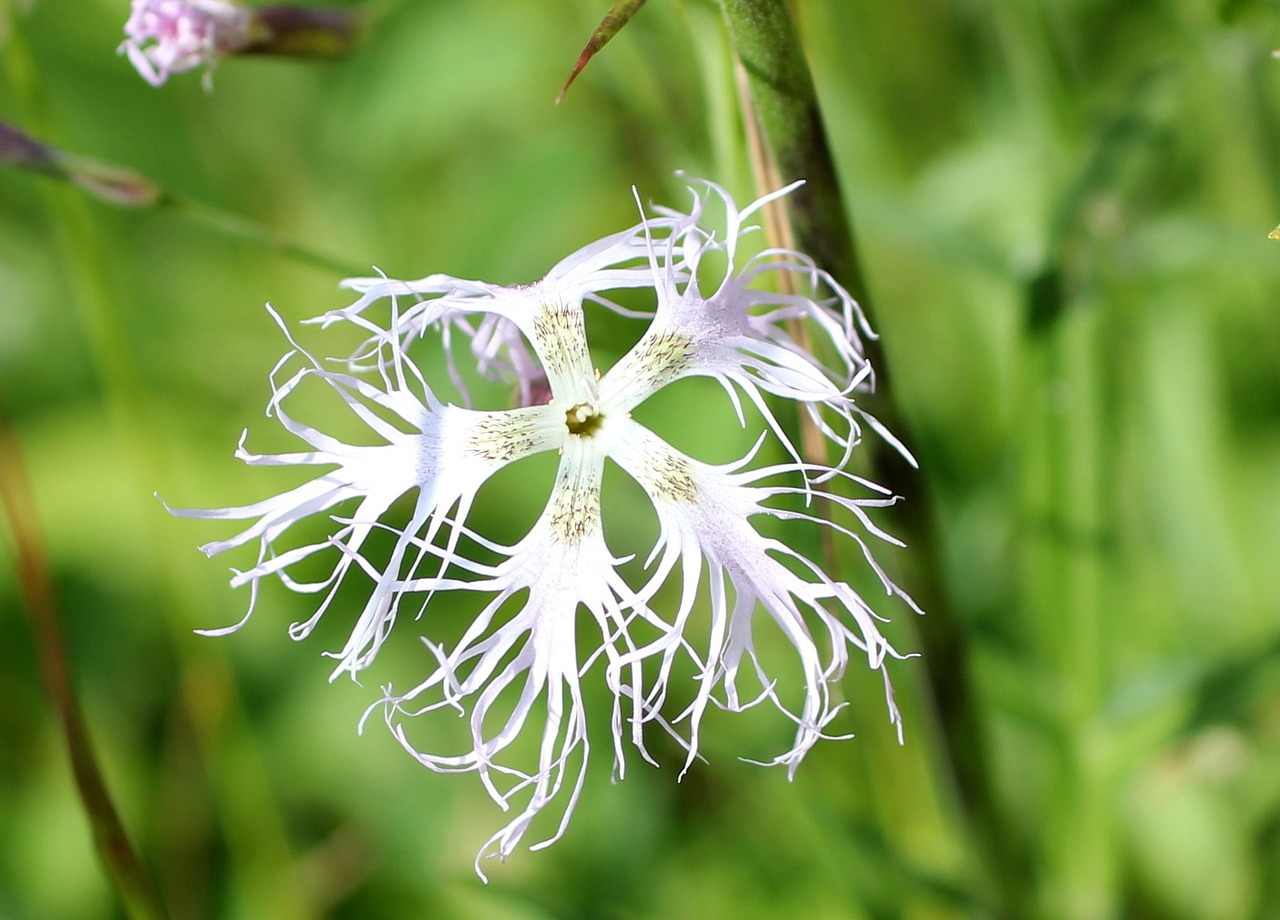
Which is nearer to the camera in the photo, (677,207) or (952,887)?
(952,887)

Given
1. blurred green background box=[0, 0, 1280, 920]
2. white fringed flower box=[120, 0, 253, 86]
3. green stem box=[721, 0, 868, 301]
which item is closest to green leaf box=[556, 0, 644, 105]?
green stem box=[721, 0, 868, 301]

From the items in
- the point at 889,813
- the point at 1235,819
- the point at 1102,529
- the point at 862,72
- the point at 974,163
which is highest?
the point at 862,72

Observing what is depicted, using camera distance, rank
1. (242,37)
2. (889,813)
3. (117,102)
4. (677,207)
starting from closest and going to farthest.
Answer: (242,37), (677,207), (889,813), (117,102)

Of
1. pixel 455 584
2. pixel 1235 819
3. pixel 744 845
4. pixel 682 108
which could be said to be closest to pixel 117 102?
pixel 682 108

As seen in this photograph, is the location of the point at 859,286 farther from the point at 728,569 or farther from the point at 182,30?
the point at 182,30

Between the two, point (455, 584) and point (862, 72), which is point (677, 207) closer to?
point (862, 72)

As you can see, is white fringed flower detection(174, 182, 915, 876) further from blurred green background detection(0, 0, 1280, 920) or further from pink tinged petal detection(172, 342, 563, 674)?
blurred green background detection(0, 0, 1280, 920)

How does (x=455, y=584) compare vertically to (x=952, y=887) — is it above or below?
above
